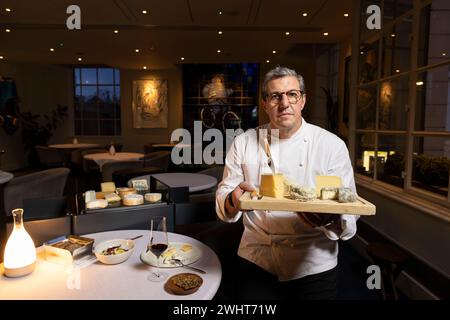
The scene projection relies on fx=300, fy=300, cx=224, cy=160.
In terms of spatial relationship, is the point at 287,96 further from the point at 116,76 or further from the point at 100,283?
the point at 116,76

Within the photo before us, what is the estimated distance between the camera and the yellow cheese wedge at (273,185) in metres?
1.22

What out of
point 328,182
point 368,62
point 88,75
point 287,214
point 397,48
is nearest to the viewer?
point 328,182

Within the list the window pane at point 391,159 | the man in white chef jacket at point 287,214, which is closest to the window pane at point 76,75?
the window pane at point 391,159

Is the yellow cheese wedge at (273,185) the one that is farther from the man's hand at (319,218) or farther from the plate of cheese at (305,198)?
the man's hand at (319,218)

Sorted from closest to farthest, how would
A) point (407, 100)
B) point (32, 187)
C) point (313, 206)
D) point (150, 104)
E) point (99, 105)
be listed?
point (313, 206), point (407, 100), point (32, 187), point (150, 104), point (99, 105)

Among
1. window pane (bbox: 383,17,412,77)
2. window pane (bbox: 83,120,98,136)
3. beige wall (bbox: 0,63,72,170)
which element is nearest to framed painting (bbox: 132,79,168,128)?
window pane (bbox: 83,120,98,136)

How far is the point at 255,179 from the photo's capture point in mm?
1530

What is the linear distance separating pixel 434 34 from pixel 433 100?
0.53 metres

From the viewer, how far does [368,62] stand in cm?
356

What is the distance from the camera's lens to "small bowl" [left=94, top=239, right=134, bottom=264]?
1269mm

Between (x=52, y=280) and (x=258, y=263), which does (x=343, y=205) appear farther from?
(x=52, y=280)

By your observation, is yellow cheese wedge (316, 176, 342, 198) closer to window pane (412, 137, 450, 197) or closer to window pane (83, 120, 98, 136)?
window pane (412, 137, 450, 197)

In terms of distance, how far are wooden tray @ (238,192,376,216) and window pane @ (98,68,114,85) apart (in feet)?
34.5

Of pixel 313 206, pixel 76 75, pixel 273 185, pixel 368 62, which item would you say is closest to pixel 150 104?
pixel 76 75
